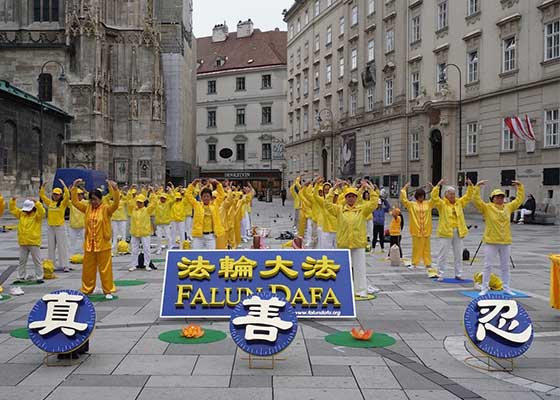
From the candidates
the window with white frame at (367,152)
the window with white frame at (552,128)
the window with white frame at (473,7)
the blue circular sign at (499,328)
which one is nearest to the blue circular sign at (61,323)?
the blue circular sign at (499,328)

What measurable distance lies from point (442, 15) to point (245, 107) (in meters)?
44.2

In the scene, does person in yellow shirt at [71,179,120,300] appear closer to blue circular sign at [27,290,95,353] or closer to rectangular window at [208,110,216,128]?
blue circular sign at [27,290,95,353]

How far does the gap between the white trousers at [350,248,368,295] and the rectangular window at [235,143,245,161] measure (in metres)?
70.1

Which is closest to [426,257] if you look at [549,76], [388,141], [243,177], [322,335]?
[322,335]

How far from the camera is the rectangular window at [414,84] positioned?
39791mm

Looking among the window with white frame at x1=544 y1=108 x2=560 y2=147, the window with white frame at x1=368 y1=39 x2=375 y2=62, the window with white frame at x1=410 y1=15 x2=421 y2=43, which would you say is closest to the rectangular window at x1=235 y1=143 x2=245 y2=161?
the window with white frame at x1=368 y1=39 x2=375 y2=62

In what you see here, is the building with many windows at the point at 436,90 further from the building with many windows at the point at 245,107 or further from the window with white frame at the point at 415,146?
the building with many windows at the point at 245,107

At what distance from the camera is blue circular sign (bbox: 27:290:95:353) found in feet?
21.6

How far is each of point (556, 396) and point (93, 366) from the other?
15.3 feet

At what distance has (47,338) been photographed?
6605 millimetres

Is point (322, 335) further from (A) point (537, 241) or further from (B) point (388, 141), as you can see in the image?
(B) point (388, 141)

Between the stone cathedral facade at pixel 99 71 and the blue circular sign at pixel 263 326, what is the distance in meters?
39.9

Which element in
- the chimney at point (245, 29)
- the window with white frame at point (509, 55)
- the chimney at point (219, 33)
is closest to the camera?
the window with white frame at point (509, 55)

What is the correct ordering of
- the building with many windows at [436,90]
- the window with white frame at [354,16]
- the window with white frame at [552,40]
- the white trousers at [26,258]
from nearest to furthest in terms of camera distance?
1. the white trousers at [26,258]
2. the window with white frame at [552,40]
3. the building with many windows at [436,90]
4. the window with white frame at [354,16]
